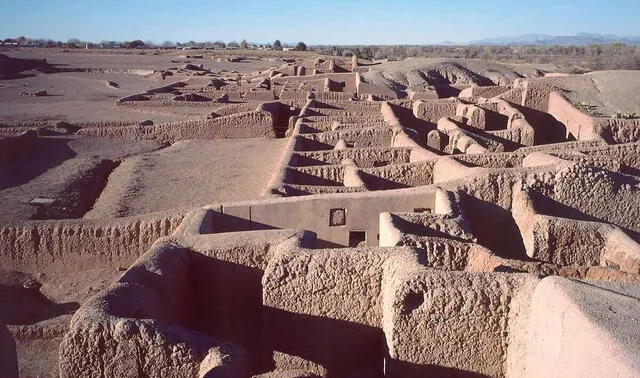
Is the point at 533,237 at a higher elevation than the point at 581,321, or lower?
lower

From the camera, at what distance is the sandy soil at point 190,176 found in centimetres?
1363

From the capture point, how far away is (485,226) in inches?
380

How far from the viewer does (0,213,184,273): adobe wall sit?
9766 millimetres

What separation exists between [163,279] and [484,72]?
1565 inches

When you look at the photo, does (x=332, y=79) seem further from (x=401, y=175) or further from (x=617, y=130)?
(x=401, y=175)

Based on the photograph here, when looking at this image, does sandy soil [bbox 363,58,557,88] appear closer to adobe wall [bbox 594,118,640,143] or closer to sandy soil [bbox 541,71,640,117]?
sandy soil [bbox 541,71,640,117]

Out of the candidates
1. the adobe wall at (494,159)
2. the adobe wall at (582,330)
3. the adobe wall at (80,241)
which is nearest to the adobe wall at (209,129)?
the adobe wall at (494,159)

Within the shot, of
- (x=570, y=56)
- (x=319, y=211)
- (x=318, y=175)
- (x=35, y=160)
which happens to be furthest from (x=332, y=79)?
(x=570, y=56)

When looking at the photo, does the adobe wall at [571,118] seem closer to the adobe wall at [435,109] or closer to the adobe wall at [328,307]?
the adobe wall at [435,109]

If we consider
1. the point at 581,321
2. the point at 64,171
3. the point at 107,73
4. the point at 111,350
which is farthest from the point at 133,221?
the point at 107,73

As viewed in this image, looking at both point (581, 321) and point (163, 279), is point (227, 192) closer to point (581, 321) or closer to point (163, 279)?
point (163, 279)

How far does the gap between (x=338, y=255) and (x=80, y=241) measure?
5.40 meters

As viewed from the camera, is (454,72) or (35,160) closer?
(35,160)

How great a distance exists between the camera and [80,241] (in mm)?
9727
